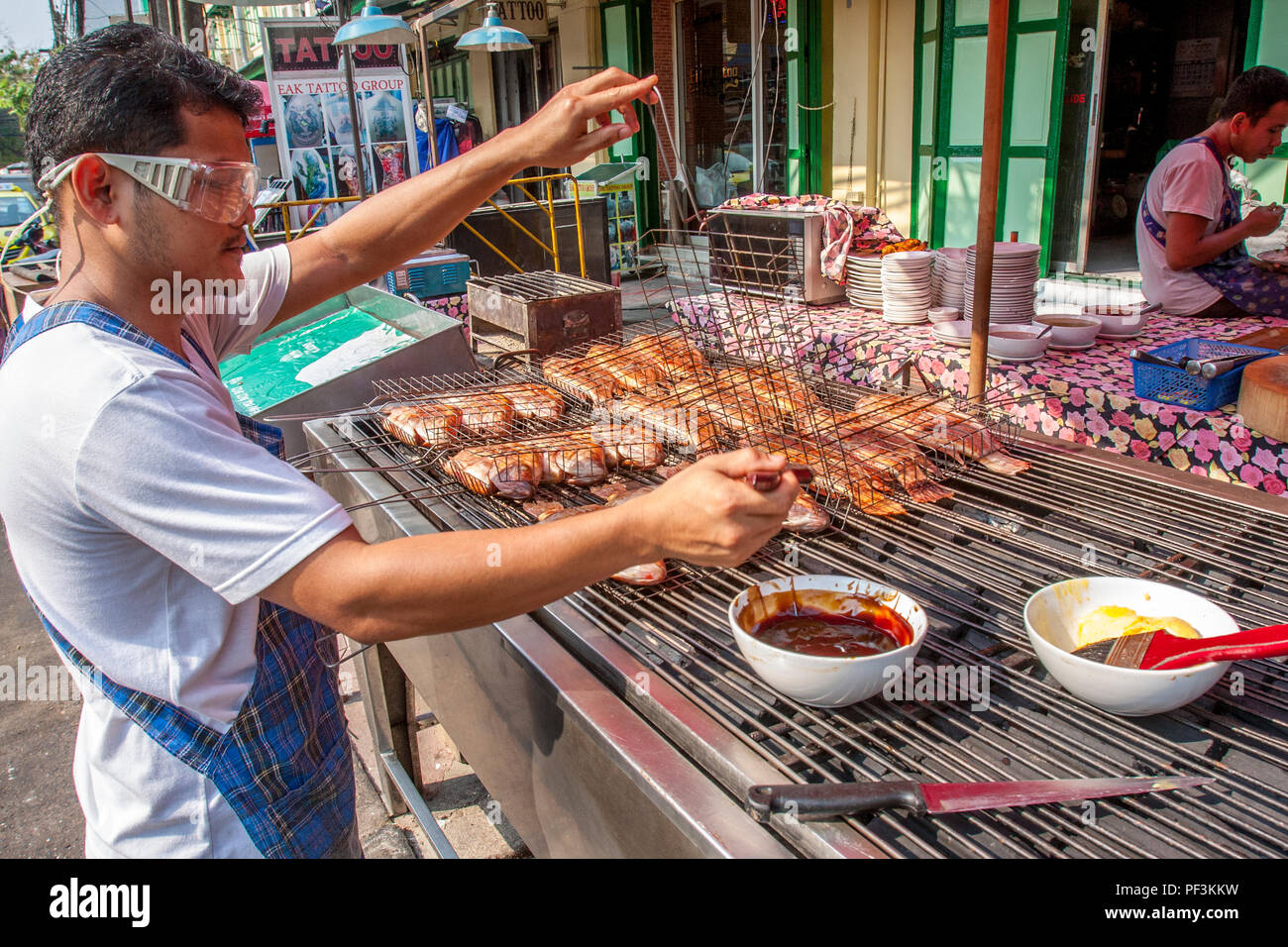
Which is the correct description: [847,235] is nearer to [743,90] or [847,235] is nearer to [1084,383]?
[1084,383]

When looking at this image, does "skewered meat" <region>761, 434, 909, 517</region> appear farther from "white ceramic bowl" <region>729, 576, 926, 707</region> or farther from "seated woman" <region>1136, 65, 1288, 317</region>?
"seated woman" <region>1136, 65, 1288, 317</region>

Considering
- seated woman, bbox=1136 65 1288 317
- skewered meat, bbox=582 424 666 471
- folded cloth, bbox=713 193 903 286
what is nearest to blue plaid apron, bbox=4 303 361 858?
skewered meat, bbox=582 424 666 471

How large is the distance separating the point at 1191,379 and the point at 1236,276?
1.55 meters

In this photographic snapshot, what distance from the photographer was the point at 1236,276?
4.47 m

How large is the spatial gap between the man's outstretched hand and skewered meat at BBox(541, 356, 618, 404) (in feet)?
4.02

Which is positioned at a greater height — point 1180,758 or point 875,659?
point 875,659

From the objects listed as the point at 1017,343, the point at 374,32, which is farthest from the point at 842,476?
the point at 374,32

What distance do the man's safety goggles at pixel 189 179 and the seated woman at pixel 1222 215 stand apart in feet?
15.4

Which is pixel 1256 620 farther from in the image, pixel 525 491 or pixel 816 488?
pixel 525 491
